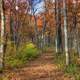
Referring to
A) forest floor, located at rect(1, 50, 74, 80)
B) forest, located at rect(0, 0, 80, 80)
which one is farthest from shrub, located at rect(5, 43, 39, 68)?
forest floor, located at rect(1, 50, 74, 80)

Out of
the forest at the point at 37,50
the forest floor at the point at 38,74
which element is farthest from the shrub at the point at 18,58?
the forest floor at the point at 38,74

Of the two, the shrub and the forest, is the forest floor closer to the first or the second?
the forest

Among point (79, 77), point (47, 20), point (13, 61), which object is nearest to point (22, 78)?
point (79, 77)

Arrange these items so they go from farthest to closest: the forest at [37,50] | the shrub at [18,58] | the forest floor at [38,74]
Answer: the shrub at [18,58] → the forest at [37,50] → the forest floor at [38,74]

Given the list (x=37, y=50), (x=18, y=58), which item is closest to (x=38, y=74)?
(x=18, y=58)

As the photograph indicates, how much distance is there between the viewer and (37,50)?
1331 inches

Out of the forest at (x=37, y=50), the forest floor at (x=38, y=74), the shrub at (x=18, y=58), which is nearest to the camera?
the forest floor at (x=38, y=74)

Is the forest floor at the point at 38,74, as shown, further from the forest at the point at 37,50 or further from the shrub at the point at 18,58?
the shrub at the point at 18,58

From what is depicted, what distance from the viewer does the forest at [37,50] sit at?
45.7ft

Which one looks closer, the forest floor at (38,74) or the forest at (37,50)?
the forest floor at (38,74)

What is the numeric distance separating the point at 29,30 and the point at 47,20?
12.6m

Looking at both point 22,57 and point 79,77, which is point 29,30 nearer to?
point 22,57

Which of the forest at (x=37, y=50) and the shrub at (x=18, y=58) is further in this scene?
the shrub at (x=18, y=58)

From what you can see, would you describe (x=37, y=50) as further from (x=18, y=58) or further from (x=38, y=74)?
(x=38, y=74)
